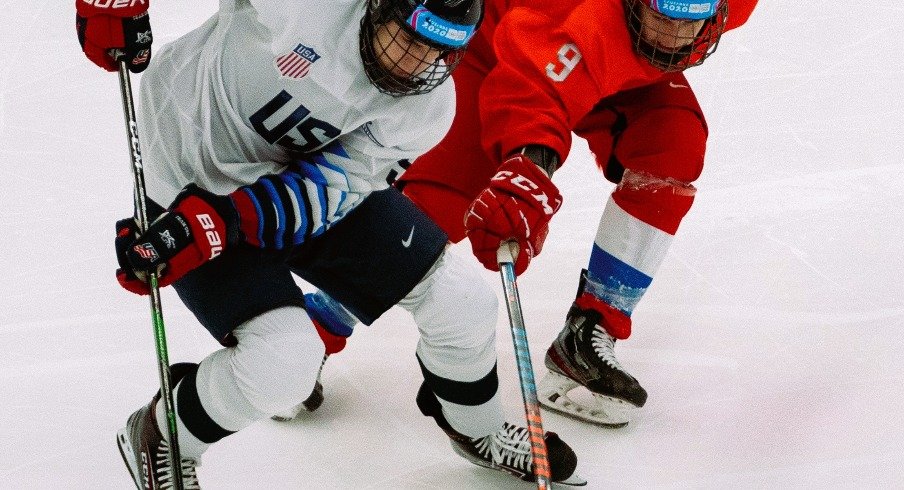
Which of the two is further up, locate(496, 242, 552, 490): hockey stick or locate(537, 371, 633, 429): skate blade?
locate(496, 242, 552, 490): hockey stick

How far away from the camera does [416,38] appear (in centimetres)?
189

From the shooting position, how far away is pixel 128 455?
2141 millimetres

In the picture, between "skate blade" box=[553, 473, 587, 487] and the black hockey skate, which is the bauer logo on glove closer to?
the black hockey skate

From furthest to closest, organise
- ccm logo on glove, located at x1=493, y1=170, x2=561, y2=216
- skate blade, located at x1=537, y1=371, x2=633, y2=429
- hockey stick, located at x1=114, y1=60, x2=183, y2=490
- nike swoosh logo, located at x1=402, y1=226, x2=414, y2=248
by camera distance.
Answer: skate blade, located at x1=537, y1=371, x2=633, y2=429 < ccm logo on glove, located at x1=493, y1=170, x2=561, y2=216 < nike swoosh logo, located at x1=402, y1=226, x2=414, y2=248 < hockey stick, located at x1=114, y1=60, x2=183, y2=490

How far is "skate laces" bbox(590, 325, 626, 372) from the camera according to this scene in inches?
104

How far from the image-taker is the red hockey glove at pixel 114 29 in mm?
2094

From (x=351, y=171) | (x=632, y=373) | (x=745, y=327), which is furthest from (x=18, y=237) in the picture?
(x=745, y=327)

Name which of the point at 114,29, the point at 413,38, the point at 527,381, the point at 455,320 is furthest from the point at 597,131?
the point at 114,29

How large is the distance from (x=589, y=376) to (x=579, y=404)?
2.5 inches

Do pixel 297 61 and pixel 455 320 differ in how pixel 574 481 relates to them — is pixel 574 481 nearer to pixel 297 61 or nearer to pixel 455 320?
pixel 455 320

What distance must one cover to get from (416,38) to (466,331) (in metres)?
0.55

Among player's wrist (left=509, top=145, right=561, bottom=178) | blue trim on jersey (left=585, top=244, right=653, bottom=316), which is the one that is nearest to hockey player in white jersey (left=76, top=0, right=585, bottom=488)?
player's wrist (left=509, top=145, right=561, bottom=178)

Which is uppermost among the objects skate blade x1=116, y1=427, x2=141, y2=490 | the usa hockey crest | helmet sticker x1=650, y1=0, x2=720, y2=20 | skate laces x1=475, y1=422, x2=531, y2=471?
the usa hockey crest

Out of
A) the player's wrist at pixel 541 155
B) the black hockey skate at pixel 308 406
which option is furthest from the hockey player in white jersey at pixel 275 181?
the black hockey skate at pixel 308 406
